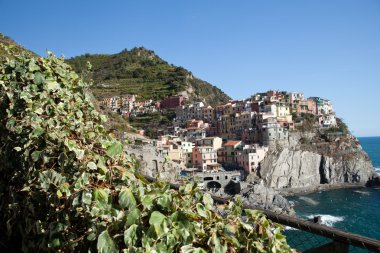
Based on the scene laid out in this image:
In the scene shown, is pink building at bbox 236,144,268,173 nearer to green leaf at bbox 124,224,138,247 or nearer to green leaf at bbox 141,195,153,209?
green leaf at bbox 141,195,153,209

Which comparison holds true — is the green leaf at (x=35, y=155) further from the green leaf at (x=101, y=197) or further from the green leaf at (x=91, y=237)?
the green leaf at (x=91, y=237)

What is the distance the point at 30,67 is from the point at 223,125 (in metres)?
63.7

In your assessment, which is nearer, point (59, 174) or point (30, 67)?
point (59, 174)

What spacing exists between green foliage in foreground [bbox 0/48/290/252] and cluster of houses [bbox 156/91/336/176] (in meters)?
41.0

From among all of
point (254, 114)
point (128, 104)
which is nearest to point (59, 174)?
point (254, 114)

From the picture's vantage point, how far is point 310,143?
62.8m

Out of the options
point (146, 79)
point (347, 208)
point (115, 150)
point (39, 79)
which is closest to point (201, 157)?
point (347, 208)

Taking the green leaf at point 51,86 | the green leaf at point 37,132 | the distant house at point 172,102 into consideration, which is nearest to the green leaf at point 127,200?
the green leaf at point 37,132

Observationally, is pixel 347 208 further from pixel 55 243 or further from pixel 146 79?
pixel 146 79

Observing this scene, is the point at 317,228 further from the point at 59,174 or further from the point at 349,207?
the point at 349,207

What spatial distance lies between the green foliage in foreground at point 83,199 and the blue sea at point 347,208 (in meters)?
33.6

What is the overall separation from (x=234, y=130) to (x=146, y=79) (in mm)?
48053

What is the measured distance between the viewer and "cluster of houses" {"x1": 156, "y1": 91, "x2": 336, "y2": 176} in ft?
178

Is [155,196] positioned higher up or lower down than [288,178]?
higher up
